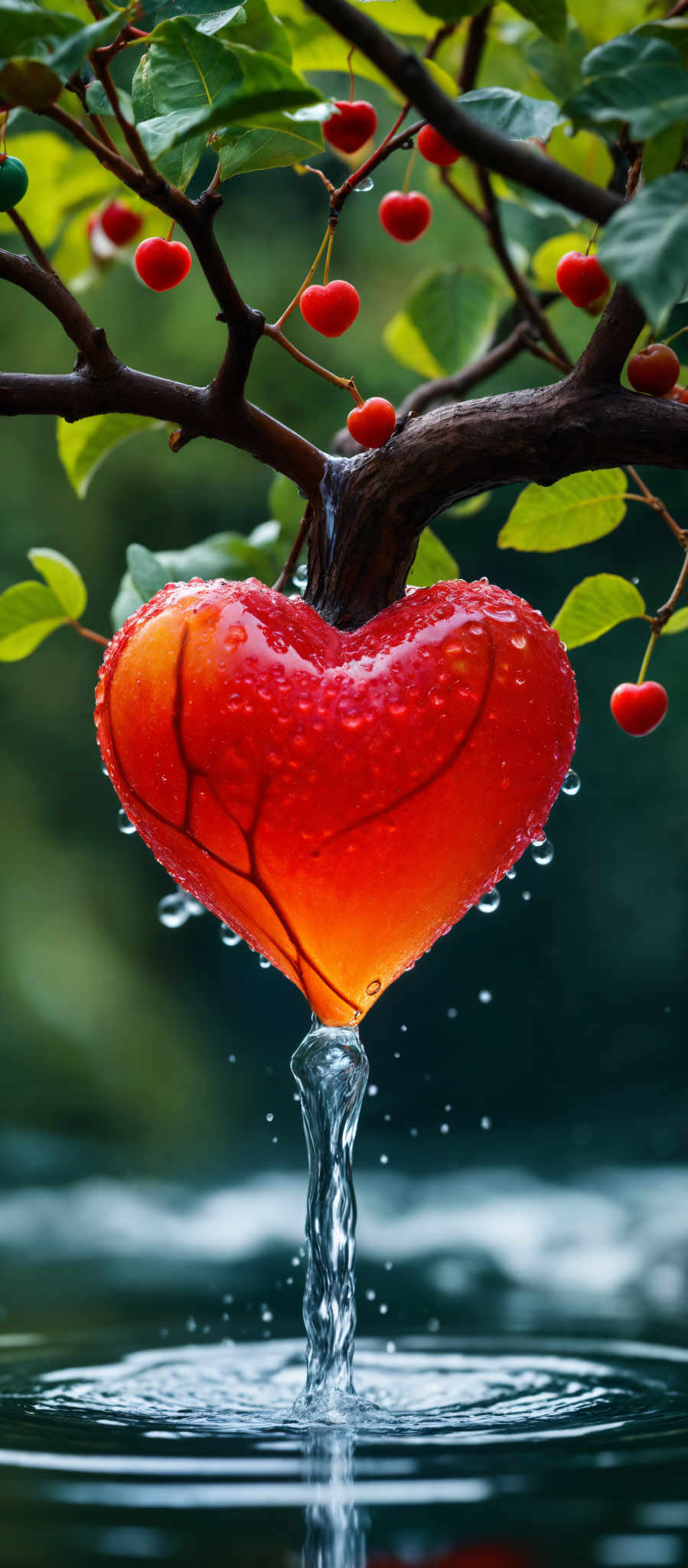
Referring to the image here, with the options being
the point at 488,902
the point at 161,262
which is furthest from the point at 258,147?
the point at 488,902

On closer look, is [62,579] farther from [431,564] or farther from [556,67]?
[556,67]

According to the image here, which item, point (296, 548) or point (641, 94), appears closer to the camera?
point (641, 94)

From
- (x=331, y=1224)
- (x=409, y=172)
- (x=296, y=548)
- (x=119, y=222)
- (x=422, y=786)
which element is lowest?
(x=331, y=1224)

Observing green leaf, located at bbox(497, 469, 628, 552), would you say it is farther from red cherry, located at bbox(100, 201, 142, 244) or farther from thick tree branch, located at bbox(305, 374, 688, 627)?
red cherry, located at bbox(100, 201, 142, 244)

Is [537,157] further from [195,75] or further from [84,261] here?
[84,261]

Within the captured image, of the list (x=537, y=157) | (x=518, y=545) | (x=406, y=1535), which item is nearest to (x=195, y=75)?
(x=537, y=157)

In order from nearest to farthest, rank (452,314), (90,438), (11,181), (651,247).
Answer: (651,247), (11,181), (90,438), (452,314)
